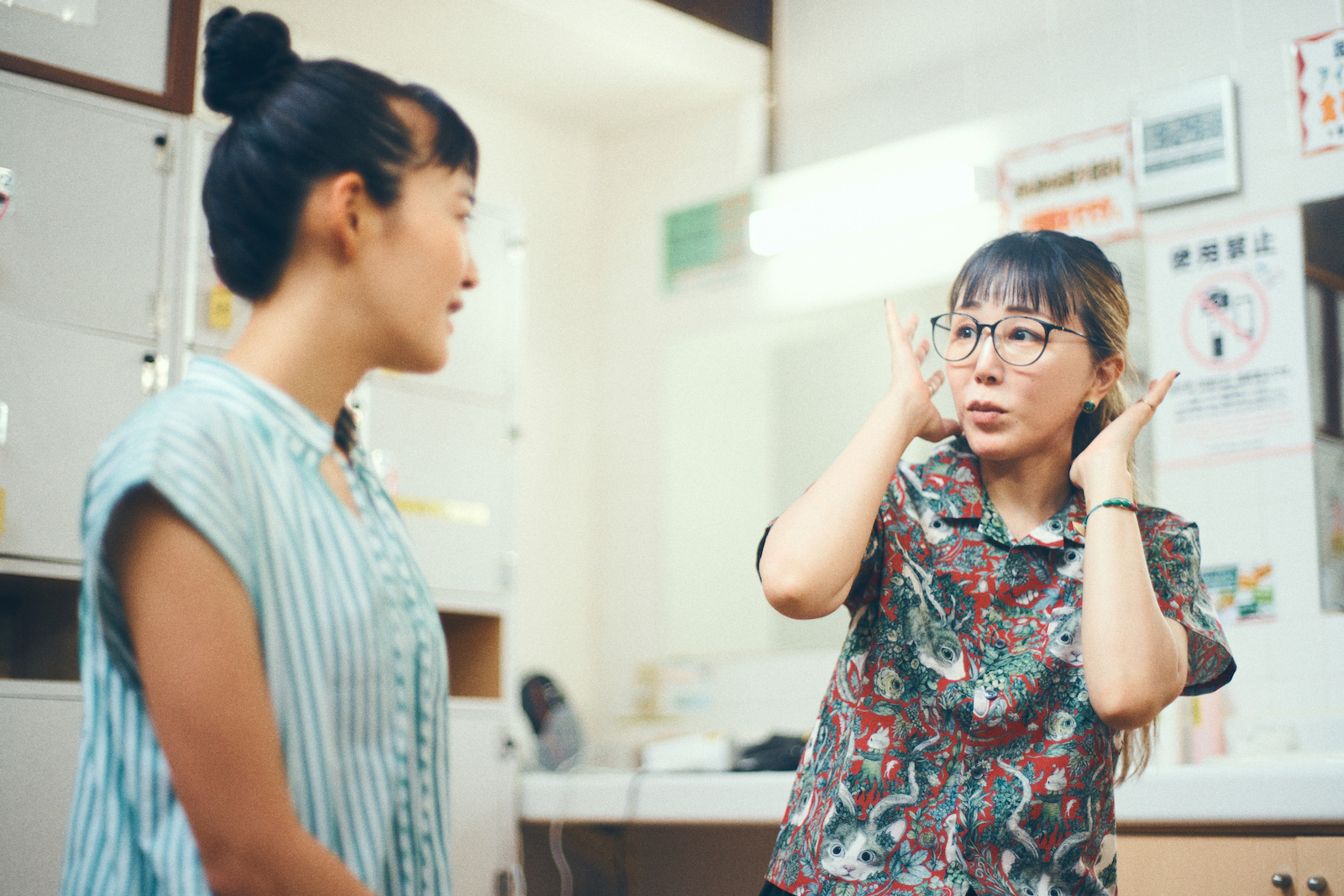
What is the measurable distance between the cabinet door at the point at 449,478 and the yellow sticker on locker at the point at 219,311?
420 millimetres

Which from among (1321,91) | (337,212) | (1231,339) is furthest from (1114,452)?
(1321,91)

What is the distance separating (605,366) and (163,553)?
3.73 meters

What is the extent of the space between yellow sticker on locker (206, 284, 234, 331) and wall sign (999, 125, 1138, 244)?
1.93 metres

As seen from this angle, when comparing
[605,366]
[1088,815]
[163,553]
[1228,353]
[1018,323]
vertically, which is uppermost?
[605,366]

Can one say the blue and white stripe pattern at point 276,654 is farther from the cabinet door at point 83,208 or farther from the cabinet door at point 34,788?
the cabinet door at point 83,208

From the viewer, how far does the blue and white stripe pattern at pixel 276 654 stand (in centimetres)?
76

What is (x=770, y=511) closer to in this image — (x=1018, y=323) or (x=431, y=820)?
(x=1018, y=323)

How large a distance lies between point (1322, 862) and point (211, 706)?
1835 mm

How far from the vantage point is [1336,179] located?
2777 millimetres

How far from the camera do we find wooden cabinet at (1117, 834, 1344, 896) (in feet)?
6.39

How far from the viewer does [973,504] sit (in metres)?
1.24

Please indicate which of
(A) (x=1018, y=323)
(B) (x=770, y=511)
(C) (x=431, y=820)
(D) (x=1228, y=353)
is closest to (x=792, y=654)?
(B) (x=770, y=511)

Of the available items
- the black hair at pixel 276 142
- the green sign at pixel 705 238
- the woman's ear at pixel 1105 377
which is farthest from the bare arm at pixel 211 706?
the green sign at pixel 705 238

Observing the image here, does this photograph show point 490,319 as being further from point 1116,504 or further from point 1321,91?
point 1116,504
